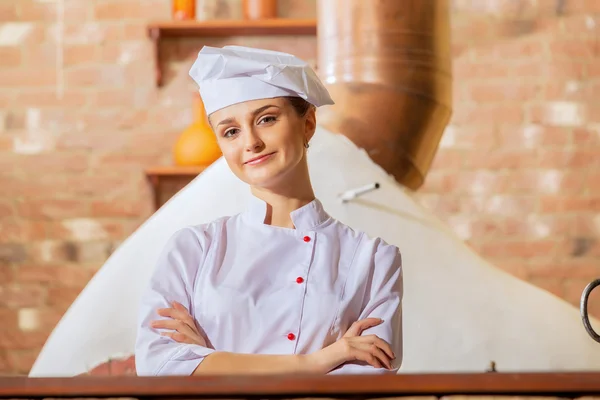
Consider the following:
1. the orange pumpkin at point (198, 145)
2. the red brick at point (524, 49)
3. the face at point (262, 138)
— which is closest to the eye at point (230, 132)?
the face at point (262, 138)

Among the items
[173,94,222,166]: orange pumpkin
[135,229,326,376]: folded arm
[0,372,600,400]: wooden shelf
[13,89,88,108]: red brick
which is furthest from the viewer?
[13,89,88,108]: red brick

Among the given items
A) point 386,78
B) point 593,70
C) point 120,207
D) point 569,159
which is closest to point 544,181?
point 569,159

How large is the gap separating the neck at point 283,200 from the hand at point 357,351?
0.16 metres

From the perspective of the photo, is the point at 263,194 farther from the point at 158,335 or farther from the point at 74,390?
the point at 74,390

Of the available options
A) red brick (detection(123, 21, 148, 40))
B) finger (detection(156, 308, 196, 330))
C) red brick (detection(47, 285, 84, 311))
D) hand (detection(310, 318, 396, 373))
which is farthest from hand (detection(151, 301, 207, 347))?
red brick (detection(123, 21, 148, 40))

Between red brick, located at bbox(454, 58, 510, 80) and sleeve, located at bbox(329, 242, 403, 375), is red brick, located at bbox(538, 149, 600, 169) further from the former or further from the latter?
sleeve, located at bbox(329, 242, 403, 375)

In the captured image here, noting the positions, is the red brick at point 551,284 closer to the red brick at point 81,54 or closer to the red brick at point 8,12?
the red brick at point 81,54

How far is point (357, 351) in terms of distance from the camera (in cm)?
94

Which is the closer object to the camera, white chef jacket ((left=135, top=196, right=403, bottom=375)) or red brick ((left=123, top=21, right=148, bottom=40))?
white chef jacket ((left=135, top=196, right=403, bottom=375))

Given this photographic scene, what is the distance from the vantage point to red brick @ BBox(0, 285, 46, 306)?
1964 mm

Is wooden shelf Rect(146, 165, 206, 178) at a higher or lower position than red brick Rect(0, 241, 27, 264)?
higher

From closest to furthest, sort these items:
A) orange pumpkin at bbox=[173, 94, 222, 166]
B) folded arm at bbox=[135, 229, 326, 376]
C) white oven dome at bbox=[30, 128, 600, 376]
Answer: folded arm at bbox=[135, 229, 326, 376] < white oven dome at bbox=[30, 128, 600, 376] < orange pumpkin at bbox=[173, 94, 222, 166]

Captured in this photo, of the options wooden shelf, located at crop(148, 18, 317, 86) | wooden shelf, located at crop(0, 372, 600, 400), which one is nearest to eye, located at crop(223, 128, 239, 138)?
wooden shelf, located at crop(0, 372, 600, 400)

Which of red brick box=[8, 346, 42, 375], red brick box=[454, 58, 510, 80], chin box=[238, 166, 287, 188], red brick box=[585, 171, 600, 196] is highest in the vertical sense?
red brick box=[454, 58, 510, 80]
